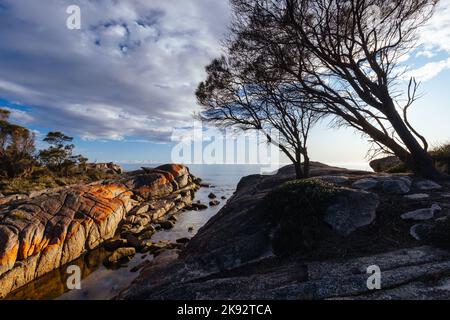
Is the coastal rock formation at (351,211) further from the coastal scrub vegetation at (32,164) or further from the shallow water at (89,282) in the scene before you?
the coastal scrub vegetation at (32,164)

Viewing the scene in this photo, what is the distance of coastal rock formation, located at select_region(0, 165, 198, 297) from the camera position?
14095mm

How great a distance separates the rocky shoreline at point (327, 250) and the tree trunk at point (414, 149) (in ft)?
3.40

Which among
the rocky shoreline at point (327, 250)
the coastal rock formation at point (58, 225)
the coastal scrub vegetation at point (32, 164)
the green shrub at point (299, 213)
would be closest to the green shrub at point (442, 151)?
the rocky shoreline at point (327, 250)

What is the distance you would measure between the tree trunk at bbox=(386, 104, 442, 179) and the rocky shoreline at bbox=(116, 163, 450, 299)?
1037mm

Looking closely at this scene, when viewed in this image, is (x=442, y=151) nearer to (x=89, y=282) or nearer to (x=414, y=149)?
(x=414, y=149)

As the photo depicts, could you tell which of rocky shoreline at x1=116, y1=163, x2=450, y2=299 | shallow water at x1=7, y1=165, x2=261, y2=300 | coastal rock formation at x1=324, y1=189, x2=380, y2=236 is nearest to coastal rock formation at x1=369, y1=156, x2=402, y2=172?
rocky shoreline at x1=116, y1=163, x2=450, y2=299

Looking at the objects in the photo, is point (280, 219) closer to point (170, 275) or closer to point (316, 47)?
point (170, 275)

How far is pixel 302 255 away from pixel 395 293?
8.72 feet

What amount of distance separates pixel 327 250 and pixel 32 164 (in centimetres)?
4261

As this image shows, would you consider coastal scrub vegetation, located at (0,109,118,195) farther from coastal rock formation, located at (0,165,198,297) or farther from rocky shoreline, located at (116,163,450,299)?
rocky shoreline, located at (116,163,450,299)

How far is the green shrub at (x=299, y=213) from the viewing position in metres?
7.51

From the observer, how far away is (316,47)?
37.7 ft
